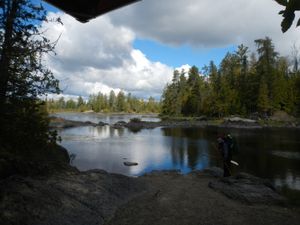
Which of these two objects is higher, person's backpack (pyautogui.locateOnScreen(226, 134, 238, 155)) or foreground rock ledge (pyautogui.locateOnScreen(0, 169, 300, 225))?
person's backpack (pyautogui.locateOnScreen(226, 134, 238, 155))

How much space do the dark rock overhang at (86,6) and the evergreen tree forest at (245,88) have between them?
62614 millimetres

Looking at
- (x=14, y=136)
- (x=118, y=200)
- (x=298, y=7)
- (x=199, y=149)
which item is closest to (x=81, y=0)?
(x=298, y=7)

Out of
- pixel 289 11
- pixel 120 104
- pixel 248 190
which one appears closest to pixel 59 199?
pixel 248 190

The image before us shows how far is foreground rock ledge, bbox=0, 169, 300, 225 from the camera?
6516 mm

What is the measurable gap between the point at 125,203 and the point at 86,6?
670 cm

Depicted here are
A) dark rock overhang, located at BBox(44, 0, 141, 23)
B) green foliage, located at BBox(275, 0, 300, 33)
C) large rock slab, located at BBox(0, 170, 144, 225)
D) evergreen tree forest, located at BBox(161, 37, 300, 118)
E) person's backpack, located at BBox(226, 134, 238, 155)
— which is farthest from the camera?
evergreen tree forest, located at BBox(161, 37, 300, 118)

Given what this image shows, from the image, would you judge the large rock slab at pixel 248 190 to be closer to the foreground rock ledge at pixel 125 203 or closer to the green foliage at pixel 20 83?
the foreground rock ledge at pixel 125 203

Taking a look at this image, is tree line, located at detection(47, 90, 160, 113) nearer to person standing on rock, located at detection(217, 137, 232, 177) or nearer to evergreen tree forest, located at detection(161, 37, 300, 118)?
evergreen tree forest, located at detection(161, 37, 300, 118)

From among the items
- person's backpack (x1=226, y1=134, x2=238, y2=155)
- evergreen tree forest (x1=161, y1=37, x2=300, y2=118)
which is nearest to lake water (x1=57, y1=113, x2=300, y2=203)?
person's backpack (x1=226, y1=134, x2=238, y2=155)

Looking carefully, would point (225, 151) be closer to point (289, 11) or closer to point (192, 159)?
point (192, 159)

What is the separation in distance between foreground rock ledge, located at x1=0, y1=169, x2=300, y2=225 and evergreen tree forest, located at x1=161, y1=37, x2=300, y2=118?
5617cm

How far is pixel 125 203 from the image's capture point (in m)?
8.65

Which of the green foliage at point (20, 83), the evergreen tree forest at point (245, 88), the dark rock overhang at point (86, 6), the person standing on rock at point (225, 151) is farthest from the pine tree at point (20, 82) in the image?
the evergreen tree forest at point (245, 88)

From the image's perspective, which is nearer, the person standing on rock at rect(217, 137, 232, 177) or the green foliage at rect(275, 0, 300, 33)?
the green foliage at rect(275, 0, 300, 33)
